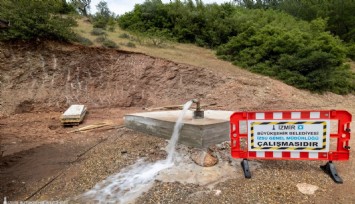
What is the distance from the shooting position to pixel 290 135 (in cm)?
445

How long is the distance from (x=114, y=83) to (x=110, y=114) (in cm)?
231

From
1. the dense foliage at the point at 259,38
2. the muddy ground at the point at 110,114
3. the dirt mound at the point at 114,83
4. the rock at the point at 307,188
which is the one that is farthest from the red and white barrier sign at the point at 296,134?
the dense foliage at the point at 259,38

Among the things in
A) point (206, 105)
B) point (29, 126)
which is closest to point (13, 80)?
point (29, 126)

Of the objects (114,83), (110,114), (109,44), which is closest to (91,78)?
(114,83)

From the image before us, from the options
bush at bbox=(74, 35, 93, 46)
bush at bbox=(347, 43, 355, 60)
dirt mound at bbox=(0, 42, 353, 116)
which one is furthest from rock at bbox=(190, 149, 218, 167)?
bush at bbox=(347, 43, 355, 60)

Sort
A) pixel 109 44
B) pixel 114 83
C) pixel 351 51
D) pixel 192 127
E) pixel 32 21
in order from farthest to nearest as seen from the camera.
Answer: pixel 351 51, pixel 109 44, pixel 114 83, pixel 32 21, pixel 192 127

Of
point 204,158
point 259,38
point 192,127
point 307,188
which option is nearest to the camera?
point 307,188

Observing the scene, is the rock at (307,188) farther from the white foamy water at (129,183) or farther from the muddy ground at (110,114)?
the white foamy water at (129,183)

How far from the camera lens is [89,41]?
13.1 m

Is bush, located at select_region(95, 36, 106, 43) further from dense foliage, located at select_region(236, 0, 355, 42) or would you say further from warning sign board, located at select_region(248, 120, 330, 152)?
dense foliage, located at select_region(236, 0, 355, 42)

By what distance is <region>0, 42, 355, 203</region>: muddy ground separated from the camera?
166 inches

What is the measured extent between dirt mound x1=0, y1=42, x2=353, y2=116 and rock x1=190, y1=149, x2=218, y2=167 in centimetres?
535

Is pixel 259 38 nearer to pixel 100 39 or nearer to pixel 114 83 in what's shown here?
pixel 114 83

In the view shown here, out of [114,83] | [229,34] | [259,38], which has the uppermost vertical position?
[229,34]
